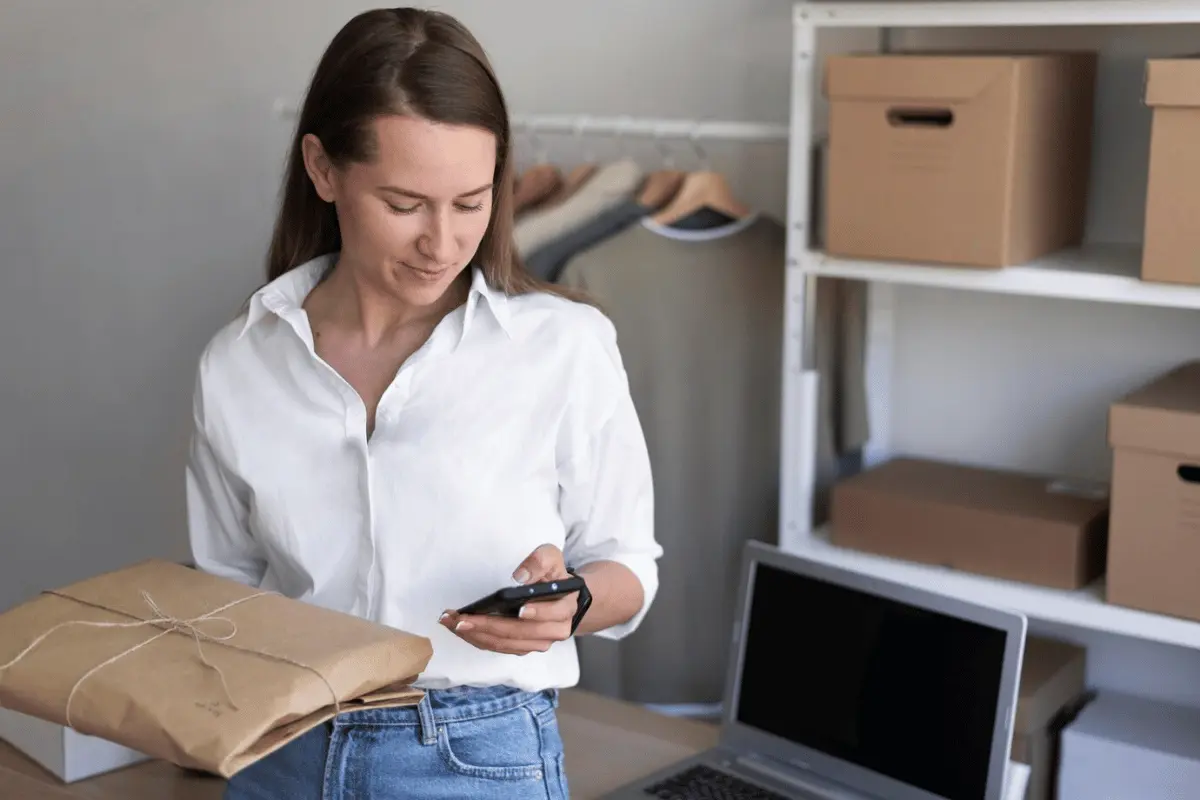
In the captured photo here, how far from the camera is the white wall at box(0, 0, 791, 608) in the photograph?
2.83 m

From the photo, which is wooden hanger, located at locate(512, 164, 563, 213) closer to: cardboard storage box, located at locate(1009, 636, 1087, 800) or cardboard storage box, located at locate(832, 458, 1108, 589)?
cardboard storage box, located at locate(832, 458, 1108, 589)

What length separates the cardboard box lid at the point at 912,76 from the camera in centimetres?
165

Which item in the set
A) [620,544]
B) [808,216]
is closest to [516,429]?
[620,544]

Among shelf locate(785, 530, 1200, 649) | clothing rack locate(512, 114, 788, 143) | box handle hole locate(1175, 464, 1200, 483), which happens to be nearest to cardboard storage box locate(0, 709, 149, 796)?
shelf locate(785, 530, 1200, 649)

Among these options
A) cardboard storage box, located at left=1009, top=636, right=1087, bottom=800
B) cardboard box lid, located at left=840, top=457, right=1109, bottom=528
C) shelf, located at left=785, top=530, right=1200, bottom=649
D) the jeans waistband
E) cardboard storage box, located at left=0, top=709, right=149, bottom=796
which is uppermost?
cardboard box lid, located at left=840, top=457, right=1109, bottom=528

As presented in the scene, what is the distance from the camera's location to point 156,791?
6.07 ft

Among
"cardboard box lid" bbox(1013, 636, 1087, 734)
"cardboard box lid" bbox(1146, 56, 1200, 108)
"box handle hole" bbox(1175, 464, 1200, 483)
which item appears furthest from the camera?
"cardboard box lid" bbox(1013, 636, 1087, 734)

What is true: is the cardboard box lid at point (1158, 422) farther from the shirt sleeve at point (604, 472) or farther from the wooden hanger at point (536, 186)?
the wooden hanger at point (536, 186)

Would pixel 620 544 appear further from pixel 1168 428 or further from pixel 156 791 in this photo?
pixel 156 791

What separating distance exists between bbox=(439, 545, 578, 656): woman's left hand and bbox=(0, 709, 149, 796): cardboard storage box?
0.84 meters

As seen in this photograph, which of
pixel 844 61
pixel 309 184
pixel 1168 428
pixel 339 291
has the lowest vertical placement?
pixel 1168 428

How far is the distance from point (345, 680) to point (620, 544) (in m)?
0.33

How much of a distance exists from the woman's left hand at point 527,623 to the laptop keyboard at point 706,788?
0.62m

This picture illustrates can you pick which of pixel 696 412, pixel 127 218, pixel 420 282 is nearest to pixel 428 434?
pixel 420 282
